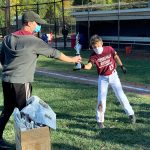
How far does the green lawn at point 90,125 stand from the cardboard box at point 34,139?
1.32m

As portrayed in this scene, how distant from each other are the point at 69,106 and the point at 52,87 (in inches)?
112

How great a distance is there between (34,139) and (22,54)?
1346mm

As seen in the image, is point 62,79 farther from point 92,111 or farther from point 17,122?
point 17,122

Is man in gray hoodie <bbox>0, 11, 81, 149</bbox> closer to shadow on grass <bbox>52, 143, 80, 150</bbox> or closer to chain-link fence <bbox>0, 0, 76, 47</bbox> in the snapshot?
shadow on grass <bbox>52, 143, 80, 150</bbox>

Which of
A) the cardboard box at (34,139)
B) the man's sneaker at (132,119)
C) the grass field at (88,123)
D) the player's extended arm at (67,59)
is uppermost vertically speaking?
the player's extended arm at (67,59)

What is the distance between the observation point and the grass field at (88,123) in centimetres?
631

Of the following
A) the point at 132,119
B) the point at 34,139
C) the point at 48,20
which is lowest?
the point at 132,119

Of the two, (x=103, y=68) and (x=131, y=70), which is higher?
(x=103, y=68)

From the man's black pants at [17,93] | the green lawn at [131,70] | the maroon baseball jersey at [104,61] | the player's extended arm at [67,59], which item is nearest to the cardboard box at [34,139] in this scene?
the man's black pants at [17,93]

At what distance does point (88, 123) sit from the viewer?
24.7ft

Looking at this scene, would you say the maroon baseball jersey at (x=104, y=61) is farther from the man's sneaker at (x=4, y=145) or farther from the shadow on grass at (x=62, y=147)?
the man's sneaker at (x=4, y=145)

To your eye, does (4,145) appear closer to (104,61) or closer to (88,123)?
(88,123)

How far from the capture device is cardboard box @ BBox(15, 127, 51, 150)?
4.80 meters

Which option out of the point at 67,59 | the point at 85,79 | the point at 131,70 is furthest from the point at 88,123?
the point at 131,70
